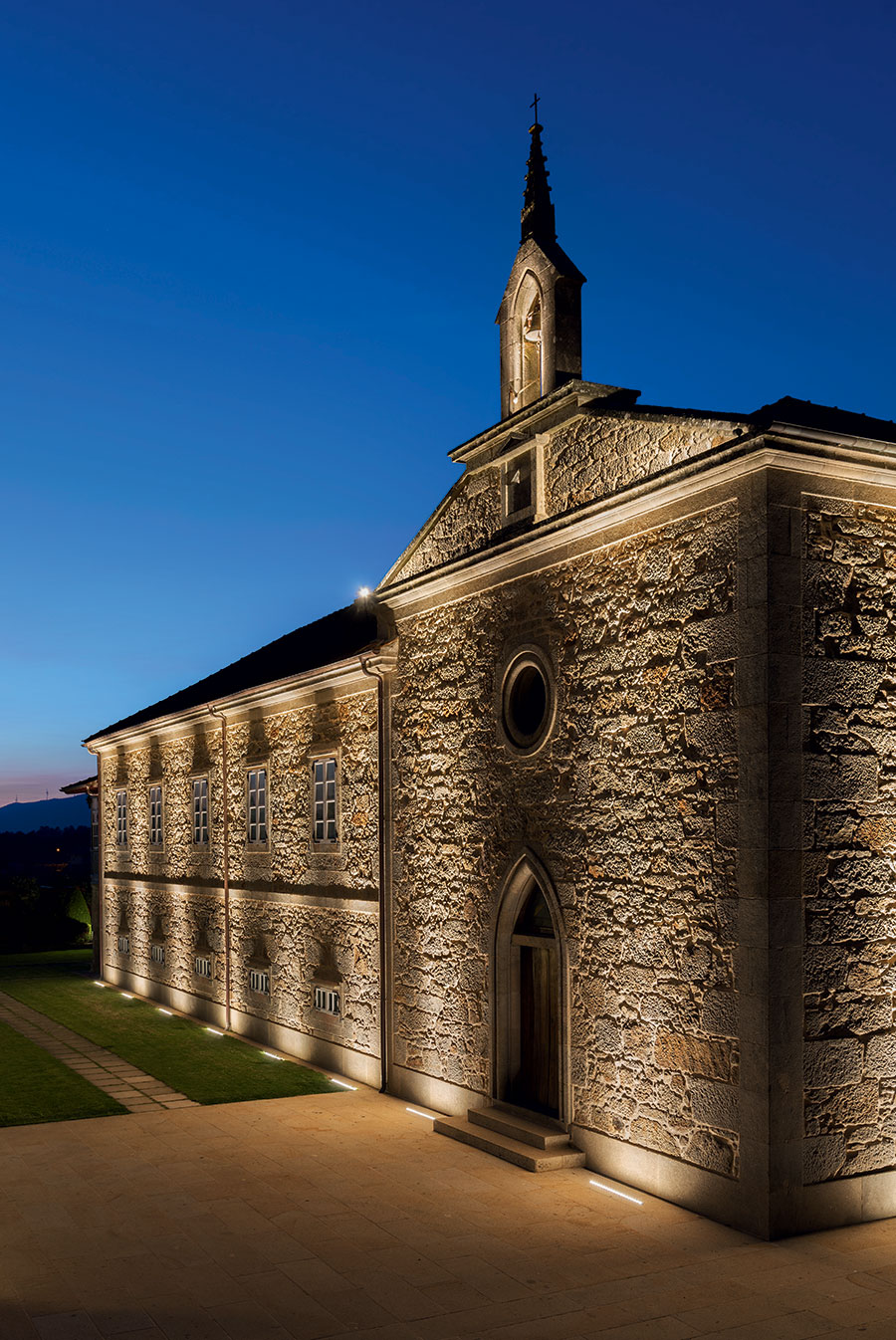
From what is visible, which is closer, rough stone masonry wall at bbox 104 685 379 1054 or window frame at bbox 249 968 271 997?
rough stone masonry wall at bbox 104 685 379 1054

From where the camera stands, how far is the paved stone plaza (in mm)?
7488

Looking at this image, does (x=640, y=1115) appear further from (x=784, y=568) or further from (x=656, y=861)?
(x=784, y=568)

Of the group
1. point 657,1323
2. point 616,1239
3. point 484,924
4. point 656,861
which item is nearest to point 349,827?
point 484,924

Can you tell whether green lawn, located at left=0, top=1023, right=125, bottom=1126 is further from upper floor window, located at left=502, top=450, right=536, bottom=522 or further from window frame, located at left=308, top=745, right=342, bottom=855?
upper floor window, located at left=502, top=450, right=536, bottom=522

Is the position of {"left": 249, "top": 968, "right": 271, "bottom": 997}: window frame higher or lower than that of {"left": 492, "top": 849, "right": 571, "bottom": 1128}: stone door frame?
lower

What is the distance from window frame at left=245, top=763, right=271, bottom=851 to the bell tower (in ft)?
28.0

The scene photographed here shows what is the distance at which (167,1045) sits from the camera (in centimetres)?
1883

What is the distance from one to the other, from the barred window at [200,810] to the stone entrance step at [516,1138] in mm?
10947

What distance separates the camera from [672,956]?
9844 millimetres

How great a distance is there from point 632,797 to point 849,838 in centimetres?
195

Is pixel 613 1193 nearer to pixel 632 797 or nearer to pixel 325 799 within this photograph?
pixel 632 797

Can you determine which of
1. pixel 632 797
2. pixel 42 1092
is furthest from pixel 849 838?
pixel 42 1092

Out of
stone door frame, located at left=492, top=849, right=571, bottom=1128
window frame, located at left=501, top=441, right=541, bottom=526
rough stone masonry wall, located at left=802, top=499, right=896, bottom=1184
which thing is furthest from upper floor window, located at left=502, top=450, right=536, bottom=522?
stone door frame, located at left=492, top=849, right=571, bottom=1128

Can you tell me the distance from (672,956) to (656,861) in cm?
83
